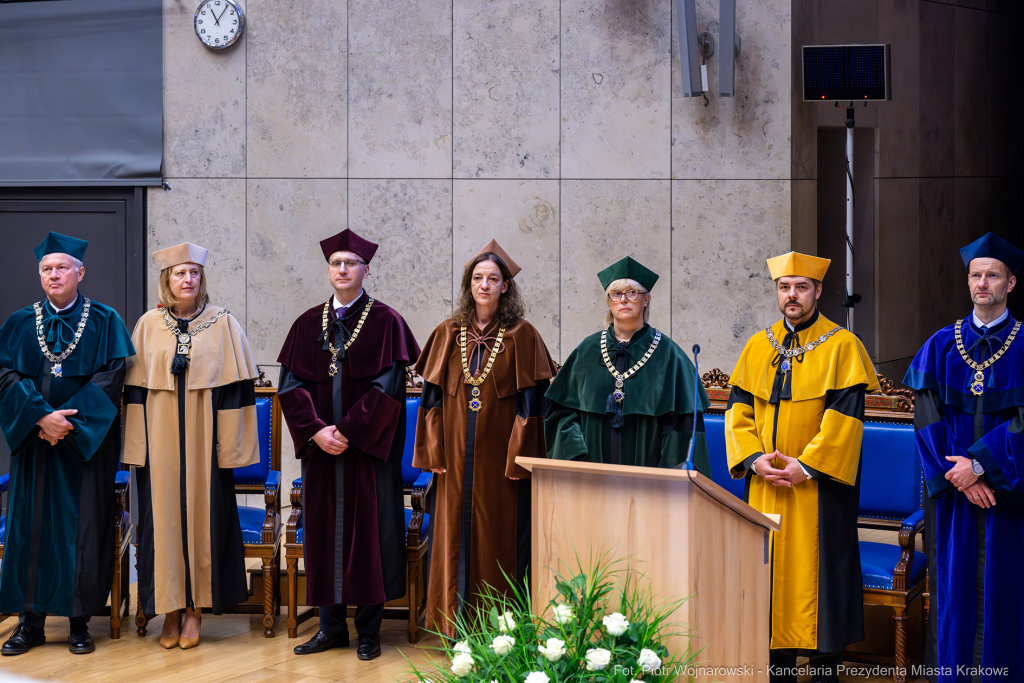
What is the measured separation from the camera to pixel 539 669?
244 centimetres

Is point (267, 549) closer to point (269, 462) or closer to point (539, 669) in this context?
point (269, 462)

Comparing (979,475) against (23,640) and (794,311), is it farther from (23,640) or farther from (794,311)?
(23,640)

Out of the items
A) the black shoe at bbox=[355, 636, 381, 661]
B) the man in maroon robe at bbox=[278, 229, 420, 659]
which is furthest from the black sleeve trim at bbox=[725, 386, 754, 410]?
the black shoe at bbox=[355, 636, 381, 661]

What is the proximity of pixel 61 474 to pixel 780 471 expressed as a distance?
3207mm

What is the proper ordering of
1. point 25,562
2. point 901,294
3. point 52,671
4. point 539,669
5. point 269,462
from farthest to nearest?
point 901,294 → point 269,462 → point 25,562 → point 52,671 → point 539,669

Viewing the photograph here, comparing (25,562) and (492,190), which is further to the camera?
(492,190)

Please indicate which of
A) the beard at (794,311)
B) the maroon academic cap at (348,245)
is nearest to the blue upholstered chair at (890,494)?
the beard at (794,311)

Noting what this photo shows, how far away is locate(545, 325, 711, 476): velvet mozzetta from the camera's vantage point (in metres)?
3.79

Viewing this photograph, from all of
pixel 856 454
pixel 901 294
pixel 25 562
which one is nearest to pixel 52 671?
pixel 25 562

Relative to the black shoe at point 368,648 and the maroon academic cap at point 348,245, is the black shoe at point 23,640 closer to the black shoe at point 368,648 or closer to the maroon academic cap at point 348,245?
the black shoe at point 368,648

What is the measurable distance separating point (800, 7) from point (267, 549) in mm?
4449

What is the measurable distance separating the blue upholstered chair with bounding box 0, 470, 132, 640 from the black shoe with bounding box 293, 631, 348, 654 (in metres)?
0.92

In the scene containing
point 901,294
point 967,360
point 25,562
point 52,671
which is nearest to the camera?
point 967,360

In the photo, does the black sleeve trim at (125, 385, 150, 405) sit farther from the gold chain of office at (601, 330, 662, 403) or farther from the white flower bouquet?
the white flower bouquet
